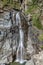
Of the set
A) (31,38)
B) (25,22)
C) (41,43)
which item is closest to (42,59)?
(41,43)

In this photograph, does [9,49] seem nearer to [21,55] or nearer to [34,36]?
[21,55]

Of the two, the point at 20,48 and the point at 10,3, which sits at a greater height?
the point at 10,3

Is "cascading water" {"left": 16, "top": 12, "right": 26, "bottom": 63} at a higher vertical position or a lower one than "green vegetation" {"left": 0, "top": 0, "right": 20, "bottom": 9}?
lower

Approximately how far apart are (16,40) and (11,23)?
93 centimetres

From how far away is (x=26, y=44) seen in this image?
999 centimetres

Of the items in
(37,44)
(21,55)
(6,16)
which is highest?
(6,16)

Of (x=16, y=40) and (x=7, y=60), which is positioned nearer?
(x=7, y=60)

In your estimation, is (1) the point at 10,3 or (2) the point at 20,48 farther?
(1) the point at 10,3

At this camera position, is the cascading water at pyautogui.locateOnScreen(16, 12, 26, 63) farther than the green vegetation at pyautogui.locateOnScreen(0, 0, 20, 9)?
No

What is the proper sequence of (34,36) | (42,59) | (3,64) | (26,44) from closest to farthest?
(42,59) < (3,64) < (34,36) < (26,44)

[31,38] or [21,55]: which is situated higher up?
[31,38]

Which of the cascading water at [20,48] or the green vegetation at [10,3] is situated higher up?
the green vegetation at [10,3]

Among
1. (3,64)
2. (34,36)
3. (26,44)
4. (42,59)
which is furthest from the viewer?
(26,44)

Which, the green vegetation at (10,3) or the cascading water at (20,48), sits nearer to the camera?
the cascading water at (20,48)
